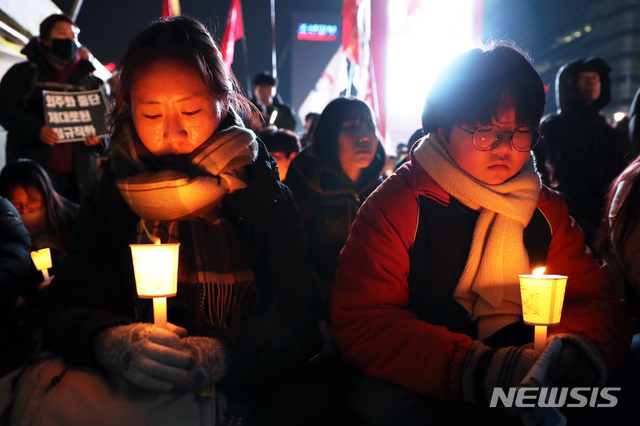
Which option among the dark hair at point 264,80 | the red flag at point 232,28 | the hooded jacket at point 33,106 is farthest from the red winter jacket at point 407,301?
the red flag at point 232,28

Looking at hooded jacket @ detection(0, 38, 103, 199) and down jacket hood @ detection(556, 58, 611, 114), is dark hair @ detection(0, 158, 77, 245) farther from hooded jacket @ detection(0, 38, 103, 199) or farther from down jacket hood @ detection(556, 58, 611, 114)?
down jacket hood @ detection(556, 58, 611, 114)

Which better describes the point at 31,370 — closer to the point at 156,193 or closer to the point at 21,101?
the point at 156,193

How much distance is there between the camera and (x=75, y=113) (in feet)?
15.4

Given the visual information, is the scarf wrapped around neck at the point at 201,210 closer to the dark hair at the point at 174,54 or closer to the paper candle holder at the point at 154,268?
the dark hair at the point at 174,54

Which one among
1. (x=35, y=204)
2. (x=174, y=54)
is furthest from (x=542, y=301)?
(x=35, y=204)

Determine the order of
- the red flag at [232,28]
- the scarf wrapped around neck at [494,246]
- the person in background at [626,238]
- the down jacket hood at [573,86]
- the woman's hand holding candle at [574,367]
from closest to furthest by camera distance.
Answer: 1. the woman's hand holding candle at [574,367]
2. the scarf wrapped around neck at [494,246]
3. the person in background at [626,238]
4. the down jacket hood at [573,86]
5. the red flag at [232,28]

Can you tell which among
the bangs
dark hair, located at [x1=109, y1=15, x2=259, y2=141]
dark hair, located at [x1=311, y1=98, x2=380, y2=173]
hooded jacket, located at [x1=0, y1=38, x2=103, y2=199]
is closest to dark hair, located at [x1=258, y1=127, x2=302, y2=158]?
dark hair, located at [x1=311, y1=98, x2=380, y2=173]

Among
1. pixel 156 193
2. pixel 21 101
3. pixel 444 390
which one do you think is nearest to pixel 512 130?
pixel 444 390

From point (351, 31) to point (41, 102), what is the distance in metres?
4.56

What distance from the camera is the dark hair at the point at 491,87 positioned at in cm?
174

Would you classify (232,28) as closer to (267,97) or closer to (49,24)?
(267,97)

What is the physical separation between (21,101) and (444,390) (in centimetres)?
478

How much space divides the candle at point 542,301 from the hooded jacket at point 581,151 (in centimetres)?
292

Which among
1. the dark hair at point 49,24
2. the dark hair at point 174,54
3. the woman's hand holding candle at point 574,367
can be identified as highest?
the dark hair at point 49,24
